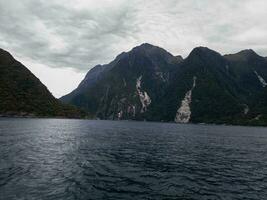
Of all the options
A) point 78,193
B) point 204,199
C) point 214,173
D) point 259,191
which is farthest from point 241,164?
point 78,193

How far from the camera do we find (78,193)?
97.3 feet

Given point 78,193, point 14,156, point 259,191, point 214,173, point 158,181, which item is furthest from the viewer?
point 14,156

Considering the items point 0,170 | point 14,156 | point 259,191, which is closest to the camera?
point 259,191

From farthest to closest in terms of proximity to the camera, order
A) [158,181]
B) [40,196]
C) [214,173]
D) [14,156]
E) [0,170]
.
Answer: [14,156] < [214,173] < [0,170] < [158,181] < [40,196]

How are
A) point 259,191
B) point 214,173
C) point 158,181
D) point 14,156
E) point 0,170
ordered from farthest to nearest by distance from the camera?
point 14,156
point 214,173
point 0,170
point 158,181
point 259,191

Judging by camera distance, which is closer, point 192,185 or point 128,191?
point 128,191

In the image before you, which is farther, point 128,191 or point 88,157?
point 88,157

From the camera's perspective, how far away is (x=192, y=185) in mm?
34375

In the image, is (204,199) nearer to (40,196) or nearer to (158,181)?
(158,181)

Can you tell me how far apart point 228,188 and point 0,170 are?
29370 millimetres

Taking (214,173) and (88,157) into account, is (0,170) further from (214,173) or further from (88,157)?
(214,173)

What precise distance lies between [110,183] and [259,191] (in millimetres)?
17208

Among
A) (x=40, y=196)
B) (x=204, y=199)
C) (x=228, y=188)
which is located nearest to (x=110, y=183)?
(x=40, y=196)

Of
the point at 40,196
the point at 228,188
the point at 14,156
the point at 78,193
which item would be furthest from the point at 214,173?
the point at 14,156
